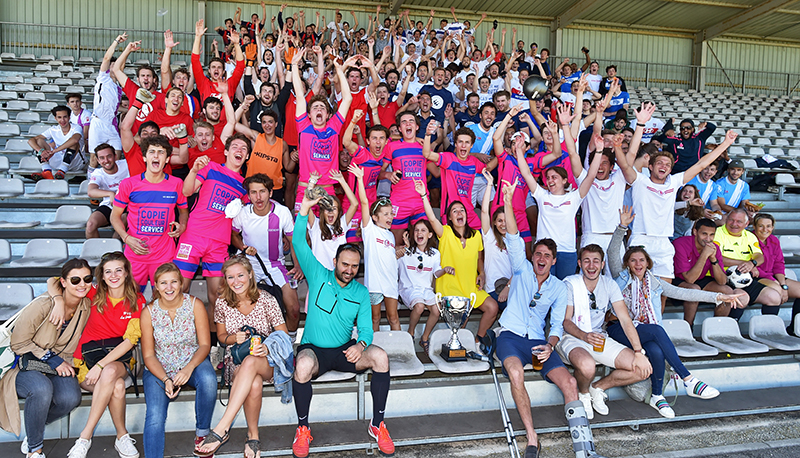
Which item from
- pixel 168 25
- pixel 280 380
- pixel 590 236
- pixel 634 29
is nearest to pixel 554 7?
pixel 634 29

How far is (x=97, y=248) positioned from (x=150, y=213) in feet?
3.48

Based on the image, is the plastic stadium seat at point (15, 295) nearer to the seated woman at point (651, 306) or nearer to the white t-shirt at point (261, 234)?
the white t-shirt at point (261, 234)

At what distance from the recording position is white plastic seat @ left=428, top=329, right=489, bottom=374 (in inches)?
150

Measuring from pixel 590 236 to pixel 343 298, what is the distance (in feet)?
8.89

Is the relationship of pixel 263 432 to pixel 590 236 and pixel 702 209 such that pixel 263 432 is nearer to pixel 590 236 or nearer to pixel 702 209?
pixel 590 236

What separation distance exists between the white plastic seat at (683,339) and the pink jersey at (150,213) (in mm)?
4359

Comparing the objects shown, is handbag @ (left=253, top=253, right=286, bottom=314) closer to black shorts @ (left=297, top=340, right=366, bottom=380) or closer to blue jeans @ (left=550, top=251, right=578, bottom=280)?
black shorts @ (left=297, top=340, right=366, bottom=380)

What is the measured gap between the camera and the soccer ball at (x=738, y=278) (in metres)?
4.94

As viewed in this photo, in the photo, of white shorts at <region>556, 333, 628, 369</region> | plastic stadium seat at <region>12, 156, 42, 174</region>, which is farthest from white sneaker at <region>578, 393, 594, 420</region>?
plastic stadium seat at <region>12, 156, 42, 174</region>

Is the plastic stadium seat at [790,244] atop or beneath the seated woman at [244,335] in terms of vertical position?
atop

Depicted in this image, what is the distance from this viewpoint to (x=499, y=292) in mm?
4594

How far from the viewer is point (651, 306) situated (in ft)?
13.5

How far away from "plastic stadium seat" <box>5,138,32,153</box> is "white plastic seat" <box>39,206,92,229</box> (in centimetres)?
250

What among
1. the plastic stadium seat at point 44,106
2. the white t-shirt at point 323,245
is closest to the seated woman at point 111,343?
the white t-shirt at point 323,245
